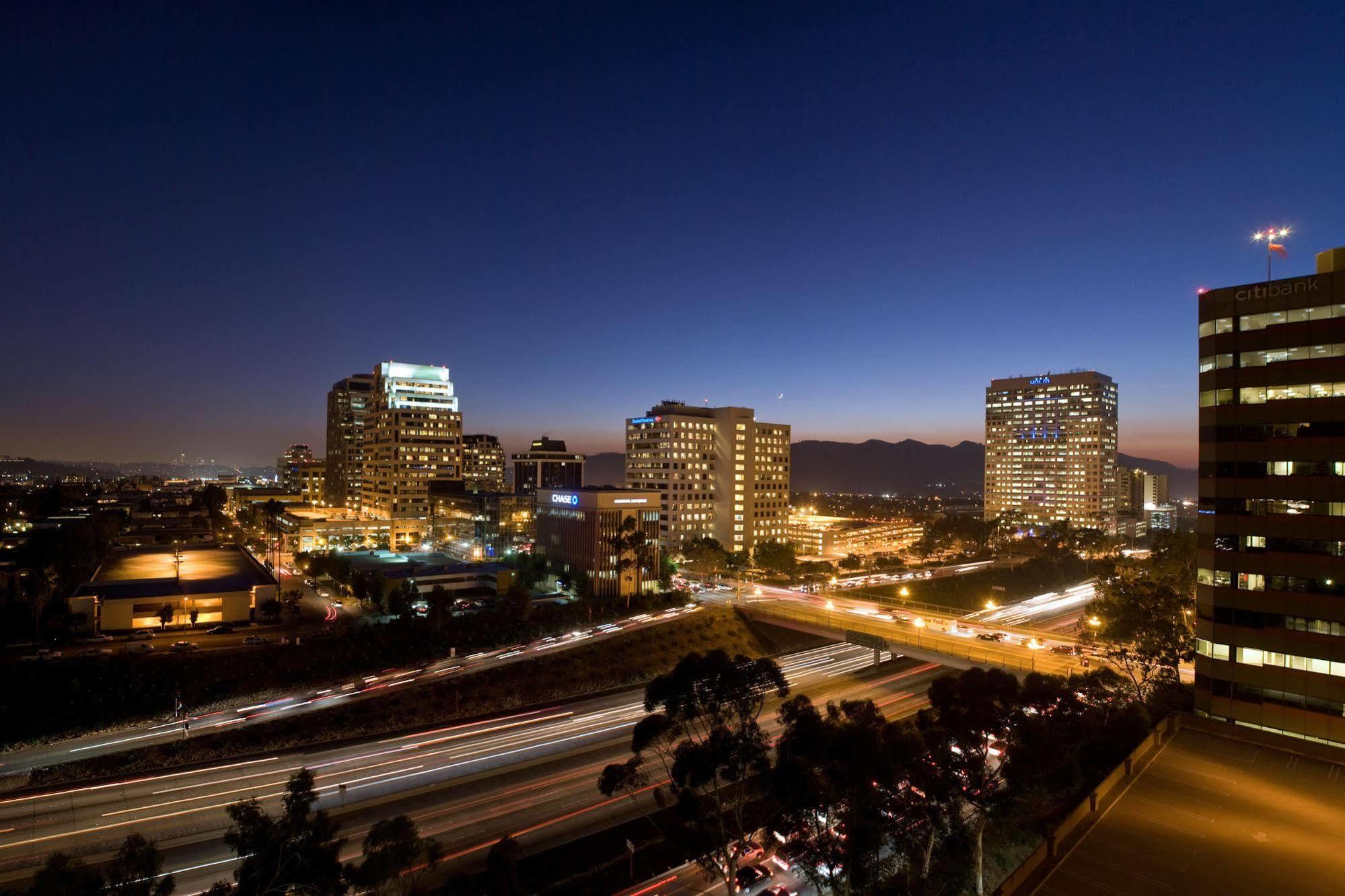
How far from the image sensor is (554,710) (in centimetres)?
4766

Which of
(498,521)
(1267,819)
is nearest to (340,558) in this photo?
(498,521)

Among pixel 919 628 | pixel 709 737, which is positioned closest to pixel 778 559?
pixel 919 628

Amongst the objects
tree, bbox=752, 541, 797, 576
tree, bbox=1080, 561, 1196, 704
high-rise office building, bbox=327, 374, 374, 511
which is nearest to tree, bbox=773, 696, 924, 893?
tree, bbox=1080, 561, 1196, 704

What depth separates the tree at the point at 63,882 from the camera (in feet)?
54.5

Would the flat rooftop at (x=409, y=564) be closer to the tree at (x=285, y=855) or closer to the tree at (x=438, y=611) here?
the tree at (x=438, y=611)

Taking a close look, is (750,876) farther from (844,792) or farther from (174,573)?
(174,573)

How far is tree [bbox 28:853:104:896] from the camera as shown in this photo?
1661 cm

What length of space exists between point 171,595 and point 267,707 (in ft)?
80.0

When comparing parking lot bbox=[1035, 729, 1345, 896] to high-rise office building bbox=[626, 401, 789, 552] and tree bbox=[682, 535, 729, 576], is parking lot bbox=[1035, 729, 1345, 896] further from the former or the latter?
high-rise office building bbox=[626, 401, 789, 552]

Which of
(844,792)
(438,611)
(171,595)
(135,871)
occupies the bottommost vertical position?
(438,611)

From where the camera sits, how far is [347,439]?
168m

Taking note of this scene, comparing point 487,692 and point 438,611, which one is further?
point 438,611

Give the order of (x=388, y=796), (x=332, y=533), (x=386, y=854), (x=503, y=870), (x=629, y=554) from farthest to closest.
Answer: (x=332, y=533), (x=629, y=554), (x=388, y=796), (x=503, y=870), (x=386, y=854)

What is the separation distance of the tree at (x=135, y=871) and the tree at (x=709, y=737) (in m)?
12.1
